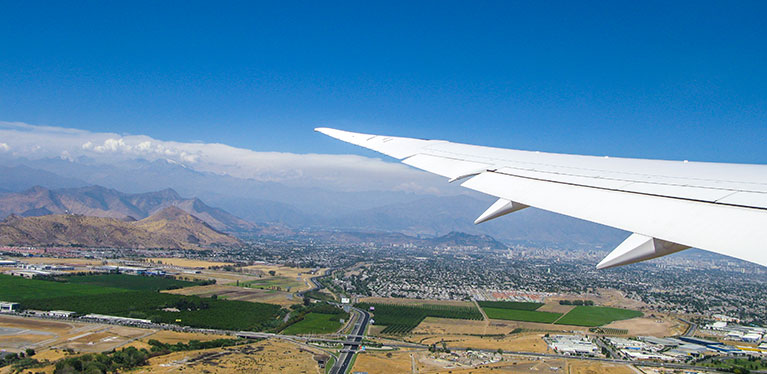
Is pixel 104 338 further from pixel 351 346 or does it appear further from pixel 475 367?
pixel 475 367

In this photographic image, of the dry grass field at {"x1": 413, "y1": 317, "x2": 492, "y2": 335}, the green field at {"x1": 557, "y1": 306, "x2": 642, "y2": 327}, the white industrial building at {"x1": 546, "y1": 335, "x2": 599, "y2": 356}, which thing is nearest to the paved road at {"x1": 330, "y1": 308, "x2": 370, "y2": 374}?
the dry grass field at {"x1": 413, "y1": 317, "x2": 492, "y2": 335}

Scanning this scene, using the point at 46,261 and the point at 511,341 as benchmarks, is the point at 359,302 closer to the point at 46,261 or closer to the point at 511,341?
the point at 511,341

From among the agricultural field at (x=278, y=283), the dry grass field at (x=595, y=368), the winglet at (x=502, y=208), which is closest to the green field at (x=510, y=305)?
the agricultural field at (x=278, y=283)

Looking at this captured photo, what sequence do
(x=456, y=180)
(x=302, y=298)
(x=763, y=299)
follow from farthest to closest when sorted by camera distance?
(x=763, y=299), (x=302, y=298), (x=456, y=180)

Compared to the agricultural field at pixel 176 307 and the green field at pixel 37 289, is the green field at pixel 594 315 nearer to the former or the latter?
the agricultural field at pixel 176 307

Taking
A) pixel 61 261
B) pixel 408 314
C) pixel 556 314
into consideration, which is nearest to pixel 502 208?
pixel 408 314

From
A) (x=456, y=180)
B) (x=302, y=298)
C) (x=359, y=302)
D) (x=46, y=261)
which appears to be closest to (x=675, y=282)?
(x=359, y=302)

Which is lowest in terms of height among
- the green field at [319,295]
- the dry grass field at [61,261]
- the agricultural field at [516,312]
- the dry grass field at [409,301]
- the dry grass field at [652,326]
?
the dry grass field at [61,261]
